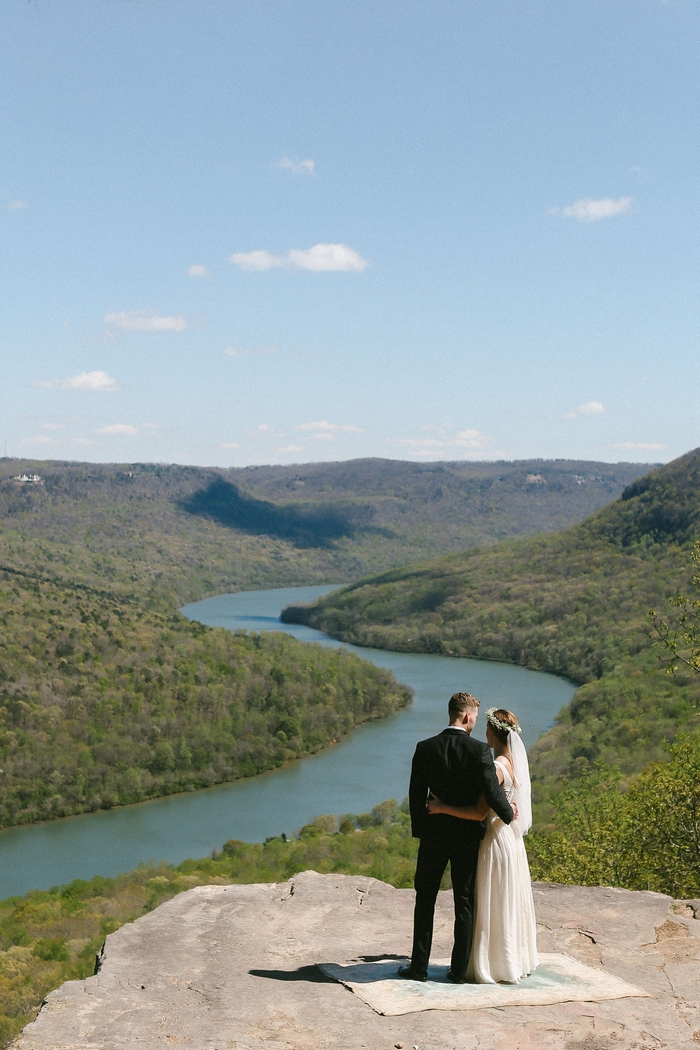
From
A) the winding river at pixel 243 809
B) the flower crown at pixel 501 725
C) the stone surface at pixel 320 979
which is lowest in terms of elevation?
the winding river at pixel 243 809

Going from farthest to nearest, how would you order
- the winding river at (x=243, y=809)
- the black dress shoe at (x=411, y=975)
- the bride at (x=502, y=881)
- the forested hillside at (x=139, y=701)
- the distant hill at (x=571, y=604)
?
the distant hill at (x=571, y=604) → the forested hillside at (x=139, y=701) → the winding river at (x=243, y=809) → the black dress shoe at (x=411, y=975) → the bride at (x=502, y=881)

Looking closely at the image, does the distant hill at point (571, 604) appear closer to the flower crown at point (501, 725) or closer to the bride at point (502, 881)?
the bride at point (502, 881)

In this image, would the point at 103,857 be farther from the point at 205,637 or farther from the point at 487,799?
the point at 487,799

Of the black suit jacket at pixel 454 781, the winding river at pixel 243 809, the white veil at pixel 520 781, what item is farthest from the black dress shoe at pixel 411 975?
the winding river at pixel 243 809

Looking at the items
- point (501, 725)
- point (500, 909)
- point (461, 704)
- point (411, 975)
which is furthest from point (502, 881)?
point (461, 704)

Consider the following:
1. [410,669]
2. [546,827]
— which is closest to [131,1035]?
[546,827]

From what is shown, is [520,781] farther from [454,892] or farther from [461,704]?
[454,892]
